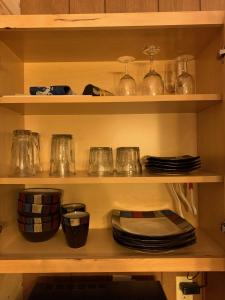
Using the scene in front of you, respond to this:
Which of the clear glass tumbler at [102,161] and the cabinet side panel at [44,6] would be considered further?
the cabinet side panel at [44,6]

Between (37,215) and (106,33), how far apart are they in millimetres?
619

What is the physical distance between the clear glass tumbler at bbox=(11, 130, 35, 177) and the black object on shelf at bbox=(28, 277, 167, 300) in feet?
1.40

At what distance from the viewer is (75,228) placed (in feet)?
2.70

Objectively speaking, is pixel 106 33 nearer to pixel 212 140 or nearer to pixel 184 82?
pixel 184 82

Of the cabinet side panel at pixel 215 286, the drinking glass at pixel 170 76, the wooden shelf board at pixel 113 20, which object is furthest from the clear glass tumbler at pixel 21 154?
→ the cabinet side panel at pixel 215 286

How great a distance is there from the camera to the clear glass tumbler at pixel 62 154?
3.26 feet

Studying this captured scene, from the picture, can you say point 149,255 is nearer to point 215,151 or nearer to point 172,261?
point 172,261

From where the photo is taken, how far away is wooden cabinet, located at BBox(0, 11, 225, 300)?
779 millimetres

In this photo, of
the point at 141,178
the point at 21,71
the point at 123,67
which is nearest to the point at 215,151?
the point at 141,178

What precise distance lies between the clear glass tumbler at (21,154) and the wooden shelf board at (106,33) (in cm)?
31

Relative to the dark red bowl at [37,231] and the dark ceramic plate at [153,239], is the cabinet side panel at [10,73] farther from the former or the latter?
the dark ceramic plate at [153,239]

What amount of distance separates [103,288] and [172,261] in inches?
12.8

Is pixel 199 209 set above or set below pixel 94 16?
below

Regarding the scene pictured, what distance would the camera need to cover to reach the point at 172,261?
0.77m
